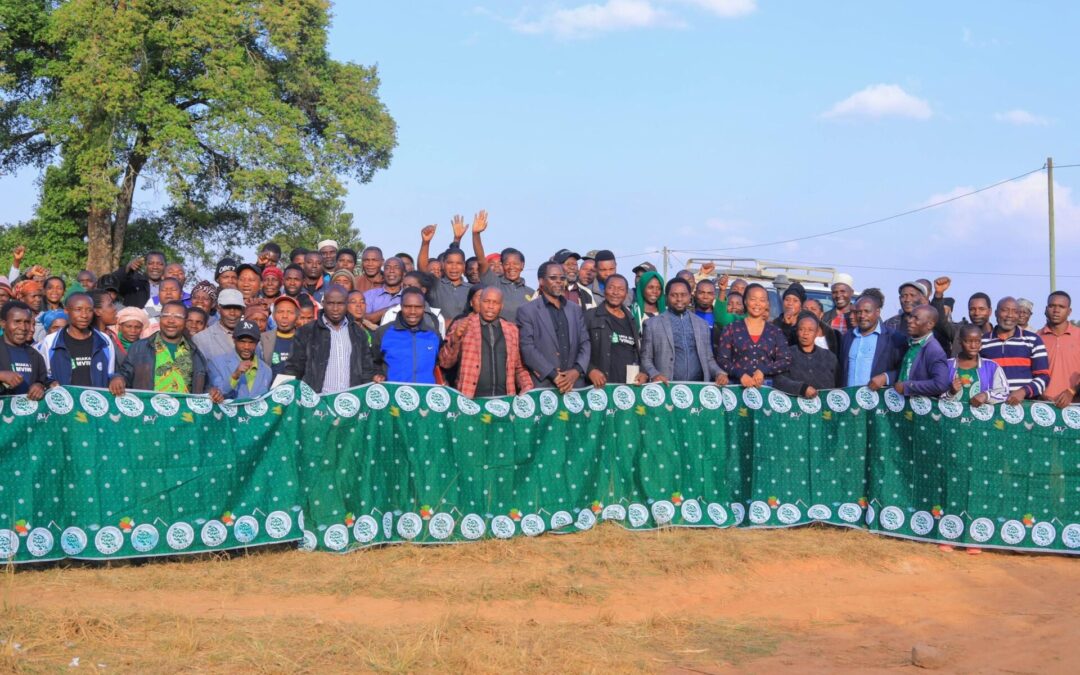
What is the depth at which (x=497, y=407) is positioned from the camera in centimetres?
867

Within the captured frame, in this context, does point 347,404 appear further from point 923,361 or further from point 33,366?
point 923,361

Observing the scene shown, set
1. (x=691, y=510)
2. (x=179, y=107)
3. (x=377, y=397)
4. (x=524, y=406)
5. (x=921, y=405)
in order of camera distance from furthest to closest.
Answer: (x=179, y=107)
(x=691, y=510)
(x=921, y=405)
(x=524, y=406)
(x=377, y=397)

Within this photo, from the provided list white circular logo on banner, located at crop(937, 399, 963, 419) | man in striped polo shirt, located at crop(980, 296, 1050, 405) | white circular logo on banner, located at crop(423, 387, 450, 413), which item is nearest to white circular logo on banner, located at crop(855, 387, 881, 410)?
white circular logo on banner, located at crop(937, 399, 963, 419)

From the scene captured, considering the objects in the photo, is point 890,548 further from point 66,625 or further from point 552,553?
point 66,625

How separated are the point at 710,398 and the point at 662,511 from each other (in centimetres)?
108

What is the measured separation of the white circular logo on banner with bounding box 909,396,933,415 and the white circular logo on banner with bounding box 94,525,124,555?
638cm

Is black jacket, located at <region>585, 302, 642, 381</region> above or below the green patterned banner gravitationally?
above

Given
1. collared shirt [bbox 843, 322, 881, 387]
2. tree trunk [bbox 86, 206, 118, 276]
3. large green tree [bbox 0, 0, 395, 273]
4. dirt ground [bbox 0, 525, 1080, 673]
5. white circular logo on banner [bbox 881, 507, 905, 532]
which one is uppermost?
large green tree [bbox 0, 0, 395, 273]

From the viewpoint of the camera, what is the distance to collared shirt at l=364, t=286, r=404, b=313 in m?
10.1

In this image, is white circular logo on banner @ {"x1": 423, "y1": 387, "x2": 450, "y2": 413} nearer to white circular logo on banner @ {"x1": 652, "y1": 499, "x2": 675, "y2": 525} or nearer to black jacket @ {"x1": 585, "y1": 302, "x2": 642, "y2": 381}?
black jacket @ {"x1": 585, "y1": 302, "x2": 642, "y2": 381}

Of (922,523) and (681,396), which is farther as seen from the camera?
(681,396)

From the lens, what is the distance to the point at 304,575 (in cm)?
745

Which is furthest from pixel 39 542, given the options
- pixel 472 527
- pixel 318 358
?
pixel 472 527

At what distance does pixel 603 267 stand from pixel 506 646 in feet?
18.3
